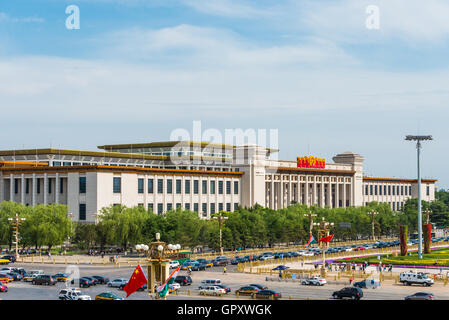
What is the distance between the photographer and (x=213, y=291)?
4809cm

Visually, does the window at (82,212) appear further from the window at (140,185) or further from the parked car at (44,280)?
the parked car at (44,280)

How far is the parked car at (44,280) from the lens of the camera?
177 ft

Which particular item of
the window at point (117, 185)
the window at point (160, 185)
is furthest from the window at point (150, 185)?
the window at point (117, 185)

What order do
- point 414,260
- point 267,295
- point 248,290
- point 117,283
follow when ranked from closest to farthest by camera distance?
1. point 267,295
2. point 248,290
3. point 117,283
4. point 414,260

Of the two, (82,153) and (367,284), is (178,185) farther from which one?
(367,284)

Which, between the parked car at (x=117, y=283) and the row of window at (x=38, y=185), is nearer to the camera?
the parked car at (x=117, y=283)

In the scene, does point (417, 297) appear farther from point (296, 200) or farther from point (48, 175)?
point (296, 200)

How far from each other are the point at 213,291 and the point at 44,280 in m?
15.6

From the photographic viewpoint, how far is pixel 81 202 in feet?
307

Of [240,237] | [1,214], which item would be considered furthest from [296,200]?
[1,214]

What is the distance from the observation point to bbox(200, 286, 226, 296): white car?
48.0 metres

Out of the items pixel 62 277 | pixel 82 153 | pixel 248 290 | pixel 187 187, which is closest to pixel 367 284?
pixel 248 290

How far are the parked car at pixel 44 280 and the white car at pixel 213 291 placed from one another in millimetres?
13909

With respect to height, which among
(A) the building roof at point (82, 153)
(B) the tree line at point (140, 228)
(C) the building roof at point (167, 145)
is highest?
(C) the building roof at point (167, 145)
